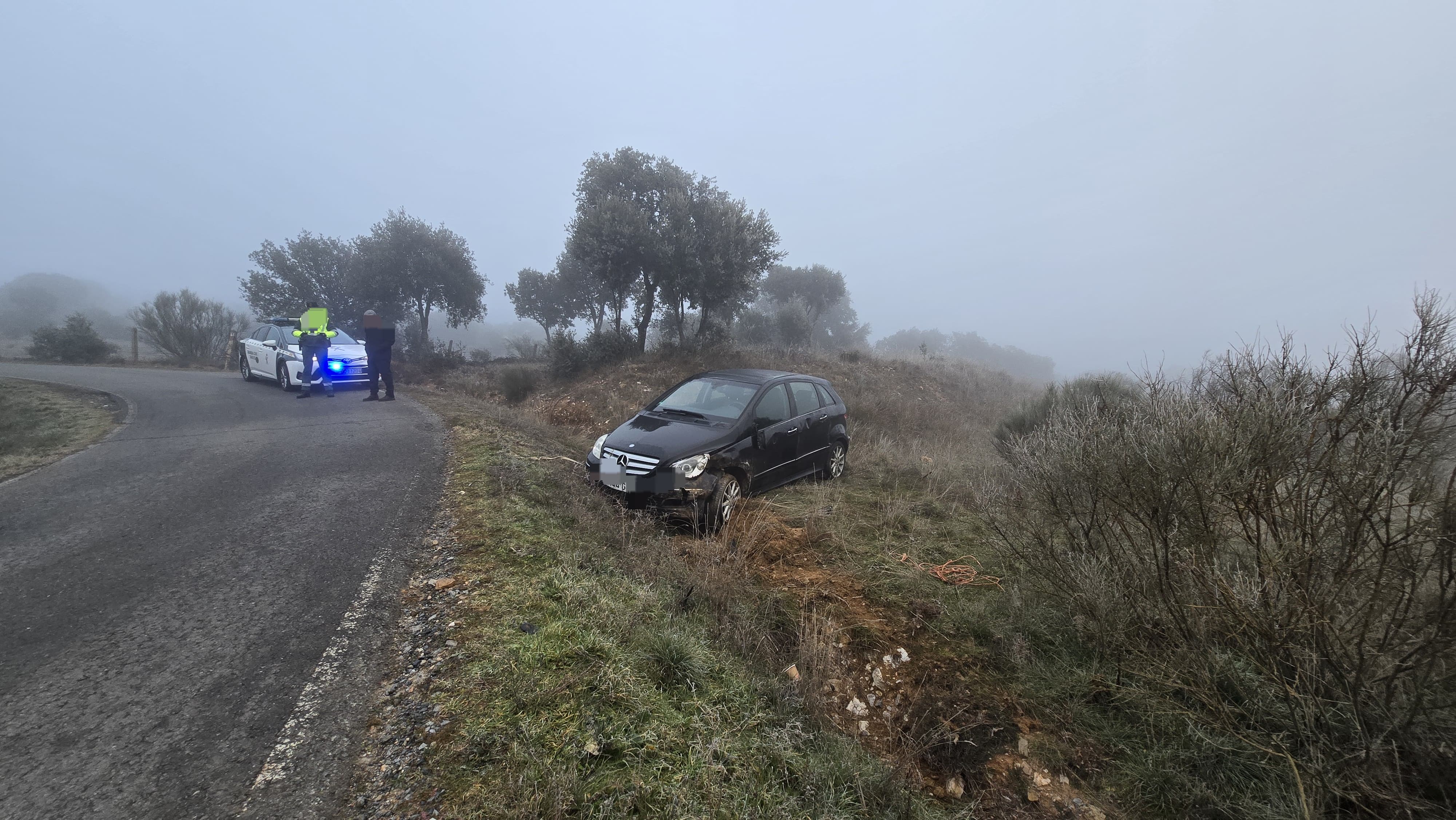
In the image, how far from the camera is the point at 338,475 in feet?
19.0

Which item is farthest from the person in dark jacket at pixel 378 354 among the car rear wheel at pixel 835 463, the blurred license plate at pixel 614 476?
the car rear wheel at pixel 835 463

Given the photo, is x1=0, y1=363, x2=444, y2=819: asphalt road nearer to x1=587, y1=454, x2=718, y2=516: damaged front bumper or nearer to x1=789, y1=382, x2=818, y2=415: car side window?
x1=587, y1=454, x2=718, y2=516: damaged front bumper

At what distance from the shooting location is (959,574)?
16.3 feet

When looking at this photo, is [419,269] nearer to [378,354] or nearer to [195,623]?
[378,354]

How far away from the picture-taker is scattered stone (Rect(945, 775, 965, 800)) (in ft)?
8.83

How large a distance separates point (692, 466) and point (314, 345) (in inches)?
387

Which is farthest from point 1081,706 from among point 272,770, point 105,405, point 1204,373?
point 105,405

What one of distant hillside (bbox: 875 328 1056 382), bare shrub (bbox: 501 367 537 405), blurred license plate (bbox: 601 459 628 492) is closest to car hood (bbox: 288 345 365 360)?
bare shrub (bbox: 501 367 537 405)

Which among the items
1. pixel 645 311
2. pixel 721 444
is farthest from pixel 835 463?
pixel 645 311

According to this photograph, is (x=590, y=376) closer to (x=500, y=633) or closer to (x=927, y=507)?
(x=927, y=507)

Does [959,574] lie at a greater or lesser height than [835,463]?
lesser

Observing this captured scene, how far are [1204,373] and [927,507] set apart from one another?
372 centimetres

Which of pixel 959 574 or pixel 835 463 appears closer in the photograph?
pixel 959 574

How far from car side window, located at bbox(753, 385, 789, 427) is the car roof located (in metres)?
0.15
